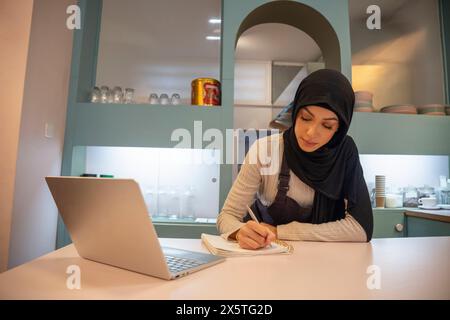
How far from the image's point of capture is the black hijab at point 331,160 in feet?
3.37

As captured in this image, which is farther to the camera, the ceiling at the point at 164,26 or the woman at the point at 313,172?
the ceiling at the point at 164,26

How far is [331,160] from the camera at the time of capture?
1.12m

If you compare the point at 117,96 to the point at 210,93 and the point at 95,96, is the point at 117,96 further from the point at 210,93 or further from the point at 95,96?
the point at 210,93

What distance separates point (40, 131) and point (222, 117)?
1077 mm

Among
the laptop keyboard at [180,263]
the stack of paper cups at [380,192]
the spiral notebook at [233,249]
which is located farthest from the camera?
the stack of paper cups at [380,192]

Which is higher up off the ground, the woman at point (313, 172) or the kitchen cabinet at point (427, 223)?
the woman at point (313, 172)

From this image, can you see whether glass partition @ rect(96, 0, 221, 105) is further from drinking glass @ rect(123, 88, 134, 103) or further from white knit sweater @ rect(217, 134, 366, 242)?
white knit sweater @ rect(217, 134, 366, 242)

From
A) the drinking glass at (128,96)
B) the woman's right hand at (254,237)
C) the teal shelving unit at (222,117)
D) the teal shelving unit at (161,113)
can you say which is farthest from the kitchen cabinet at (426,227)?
the drinking glass at (128,96)

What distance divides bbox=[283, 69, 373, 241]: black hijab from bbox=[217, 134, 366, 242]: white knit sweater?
0.05 m

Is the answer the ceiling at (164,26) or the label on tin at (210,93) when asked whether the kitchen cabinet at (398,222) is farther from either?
the ceiling at (164,26)

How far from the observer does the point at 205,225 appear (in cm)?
174

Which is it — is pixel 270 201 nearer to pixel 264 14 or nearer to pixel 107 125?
pixel 107 125
